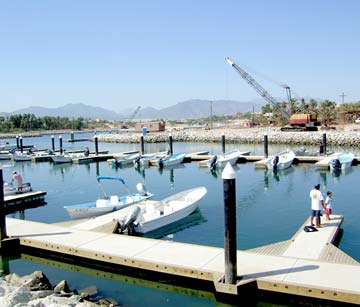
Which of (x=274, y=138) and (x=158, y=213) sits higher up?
(x=274, y=138)

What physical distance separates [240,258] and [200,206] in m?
10.2

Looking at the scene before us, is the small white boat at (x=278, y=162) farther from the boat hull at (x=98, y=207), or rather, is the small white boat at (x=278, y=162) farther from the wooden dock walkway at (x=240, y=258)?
the wooden dock walkway at (x=240, y=258)

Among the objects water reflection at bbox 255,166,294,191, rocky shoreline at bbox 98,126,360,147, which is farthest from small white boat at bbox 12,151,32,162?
rocky shoreline at bbox 98,126,360,147

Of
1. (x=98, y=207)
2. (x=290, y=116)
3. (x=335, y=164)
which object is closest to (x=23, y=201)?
(x=98, y=207)

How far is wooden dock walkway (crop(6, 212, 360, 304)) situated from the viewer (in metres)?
10.4

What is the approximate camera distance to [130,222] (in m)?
16.4

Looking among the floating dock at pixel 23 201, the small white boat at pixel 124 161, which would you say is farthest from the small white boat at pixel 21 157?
the floating dock at pixel 23 201

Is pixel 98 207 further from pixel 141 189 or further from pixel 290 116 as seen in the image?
pixel 290 116

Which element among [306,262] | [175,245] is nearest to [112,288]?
[175,245]

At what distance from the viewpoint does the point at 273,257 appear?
39.9 ft

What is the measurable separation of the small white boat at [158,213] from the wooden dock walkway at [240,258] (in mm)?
1328

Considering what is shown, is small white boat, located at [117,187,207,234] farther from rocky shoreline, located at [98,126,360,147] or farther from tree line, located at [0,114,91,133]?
tree line, located at [0,114,91,133]

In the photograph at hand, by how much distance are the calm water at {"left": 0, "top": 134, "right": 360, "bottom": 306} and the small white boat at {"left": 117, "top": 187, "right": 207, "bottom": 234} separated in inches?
19.3

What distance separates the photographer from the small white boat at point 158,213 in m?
16.4
